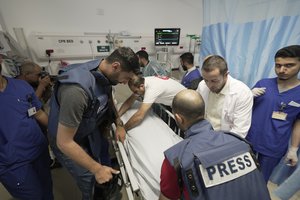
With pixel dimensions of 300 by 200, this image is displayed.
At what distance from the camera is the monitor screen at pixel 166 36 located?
275 cm

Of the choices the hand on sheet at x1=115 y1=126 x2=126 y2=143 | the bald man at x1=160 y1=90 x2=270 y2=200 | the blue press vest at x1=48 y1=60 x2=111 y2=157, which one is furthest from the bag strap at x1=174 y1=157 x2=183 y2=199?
the hand on sheet at x1=115 y1=126 x2=126 y2=143

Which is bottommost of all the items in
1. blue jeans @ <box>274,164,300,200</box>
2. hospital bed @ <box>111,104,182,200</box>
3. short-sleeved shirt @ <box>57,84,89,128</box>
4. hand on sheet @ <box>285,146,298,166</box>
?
blue jeans @ <box>274,164,300,200</box>

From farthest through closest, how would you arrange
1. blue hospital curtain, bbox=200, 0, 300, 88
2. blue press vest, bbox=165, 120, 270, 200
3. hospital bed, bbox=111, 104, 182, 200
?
blue hospital curtain, bbox=200, 0, 300, 88
hospital bed, bbox=111, 104, 182, 200
blue press vest, bbox=165, 120, 270, 200

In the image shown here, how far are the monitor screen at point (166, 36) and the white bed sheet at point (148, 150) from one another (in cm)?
168

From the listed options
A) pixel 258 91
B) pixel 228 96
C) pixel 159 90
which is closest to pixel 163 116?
pixel 159 90

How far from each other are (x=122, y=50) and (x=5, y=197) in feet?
6.52

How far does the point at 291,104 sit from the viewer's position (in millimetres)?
1169

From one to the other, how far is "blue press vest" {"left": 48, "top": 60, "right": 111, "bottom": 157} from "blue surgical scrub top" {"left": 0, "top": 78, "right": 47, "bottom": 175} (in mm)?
196

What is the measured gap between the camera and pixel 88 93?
907 millimetres

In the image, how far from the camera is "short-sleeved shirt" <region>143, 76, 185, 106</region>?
5.20 feet

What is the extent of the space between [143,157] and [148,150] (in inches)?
2.4

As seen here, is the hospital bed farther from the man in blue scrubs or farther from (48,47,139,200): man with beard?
the man in blue scrubs

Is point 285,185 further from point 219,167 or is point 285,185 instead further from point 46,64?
point 46,64

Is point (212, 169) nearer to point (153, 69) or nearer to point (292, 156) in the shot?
point (292, 156)
